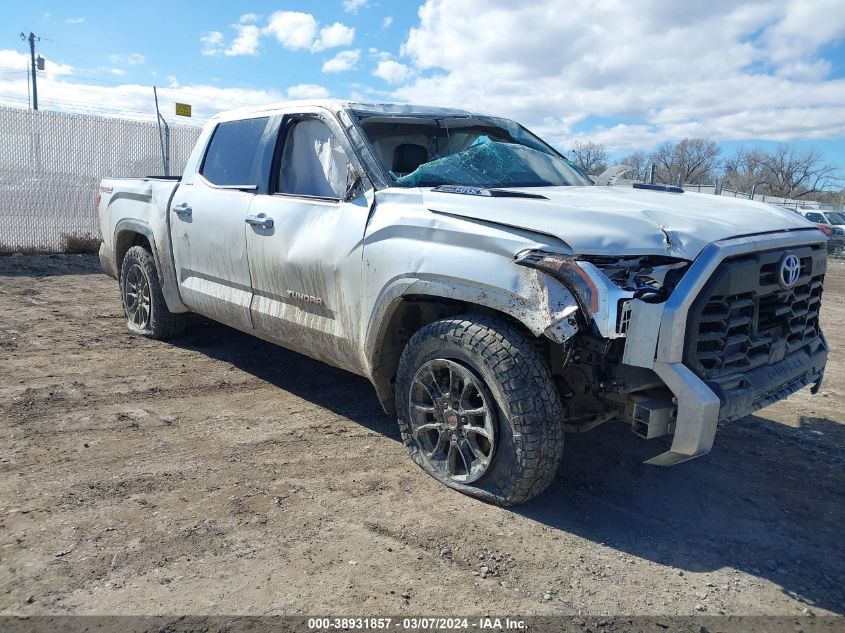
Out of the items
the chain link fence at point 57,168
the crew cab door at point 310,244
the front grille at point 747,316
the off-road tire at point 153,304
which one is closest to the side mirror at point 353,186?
the crew cab door at point 310,244

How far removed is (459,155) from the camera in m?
4.25

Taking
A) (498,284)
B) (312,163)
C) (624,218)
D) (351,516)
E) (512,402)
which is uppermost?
(312,163)

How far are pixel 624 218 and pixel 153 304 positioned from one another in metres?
4.40

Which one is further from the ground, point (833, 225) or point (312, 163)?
point (312, 163)

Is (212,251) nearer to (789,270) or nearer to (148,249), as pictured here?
(148,249)

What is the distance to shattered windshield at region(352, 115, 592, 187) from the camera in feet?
13.4

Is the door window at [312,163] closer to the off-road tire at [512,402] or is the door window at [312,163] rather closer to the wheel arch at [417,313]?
the wheel arch at [417,313]

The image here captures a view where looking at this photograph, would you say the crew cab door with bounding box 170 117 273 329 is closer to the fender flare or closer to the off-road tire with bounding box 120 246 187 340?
the off-road tire with bounding box 120 246 187 340

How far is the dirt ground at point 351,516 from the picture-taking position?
271 centimetres

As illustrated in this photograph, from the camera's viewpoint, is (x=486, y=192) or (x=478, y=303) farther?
(x=486, y=192)

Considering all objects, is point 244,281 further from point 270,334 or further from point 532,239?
point 532,239

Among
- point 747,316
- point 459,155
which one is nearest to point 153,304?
point 459,155

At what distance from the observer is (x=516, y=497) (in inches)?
Result: 129

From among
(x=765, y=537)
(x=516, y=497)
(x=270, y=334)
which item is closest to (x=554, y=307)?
(x=516, y=497)
